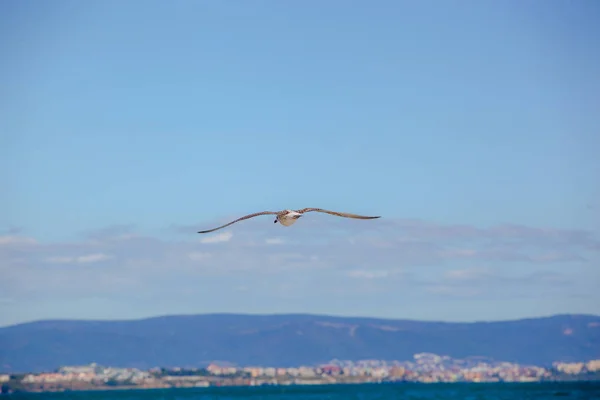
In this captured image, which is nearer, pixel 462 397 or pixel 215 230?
pixel 215 230

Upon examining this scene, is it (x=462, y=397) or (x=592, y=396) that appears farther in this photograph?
(x=462, y=397)

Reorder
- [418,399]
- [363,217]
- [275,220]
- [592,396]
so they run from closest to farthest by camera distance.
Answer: [363,217]
[275,220]
[592,396]
[418,399]

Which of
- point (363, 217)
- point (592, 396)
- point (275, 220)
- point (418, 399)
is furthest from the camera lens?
point (418, 399)

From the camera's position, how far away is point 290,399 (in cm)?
19700

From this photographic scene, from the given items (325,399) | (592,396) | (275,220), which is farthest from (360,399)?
(275,220)

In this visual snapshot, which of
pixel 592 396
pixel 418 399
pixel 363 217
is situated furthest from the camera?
pixel 418 399

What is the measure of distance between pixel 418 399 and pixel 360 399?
947cm

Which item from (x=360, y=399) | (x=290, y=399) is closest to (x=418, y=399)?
(x=360, y=399)

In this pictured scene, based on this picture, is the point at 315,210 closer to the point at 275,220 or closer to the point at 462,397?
the point at 275,220

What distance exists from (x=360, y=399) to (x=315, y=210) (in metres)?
150

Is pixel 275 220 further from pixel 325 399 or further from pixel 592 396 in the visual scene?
pixel 325 399

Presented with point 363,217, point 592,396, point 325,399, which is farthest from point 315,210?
point 325,399

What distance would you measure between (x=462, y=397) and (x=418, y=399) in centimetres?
1394

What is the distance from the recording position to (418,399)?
7357 inches
